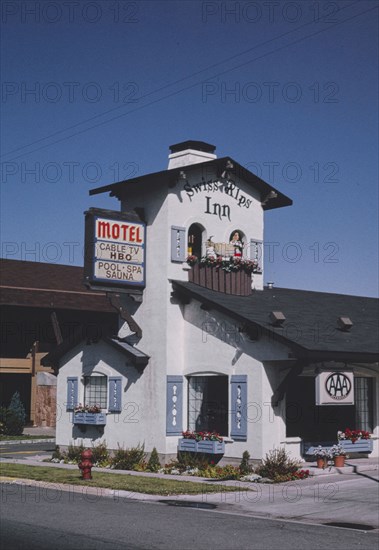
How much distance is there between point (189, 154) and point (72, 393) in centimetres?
901

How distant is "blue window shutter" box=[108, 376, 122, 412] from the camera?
2539cm

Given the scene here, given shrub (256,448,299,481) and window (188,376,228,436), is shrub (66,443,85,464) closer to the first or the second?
window (188,376,228,436)

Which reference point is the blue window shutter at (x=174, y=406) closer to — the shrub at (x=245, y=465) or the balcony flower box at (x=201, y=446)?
the balcony flower box at (x=201, y=446)

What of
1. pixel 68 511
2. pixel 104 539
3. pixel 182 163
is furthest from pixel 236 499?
pixel 182 163

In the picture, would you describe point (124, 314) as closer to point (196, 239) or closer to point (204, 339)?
point (204, 339)

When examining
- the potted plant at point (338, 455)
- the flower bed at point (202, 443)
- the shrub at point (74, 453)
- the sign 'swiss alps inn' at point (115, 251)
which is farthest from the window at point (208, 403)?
the shrub at point (74, 453)

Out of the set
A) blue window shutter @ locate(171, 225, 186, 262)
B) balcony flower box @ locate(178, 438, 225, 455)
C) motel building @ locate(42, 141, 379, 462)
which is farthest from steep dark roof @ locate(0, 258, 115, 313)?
balcony flower box @ locate(178, 438, 225, 455)

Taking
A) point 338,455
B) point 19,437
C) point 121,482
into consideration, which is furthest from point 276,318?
point 19,437

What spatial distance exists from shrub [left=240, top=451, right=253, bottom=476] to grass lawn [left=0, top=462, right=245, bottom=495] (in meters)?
1.76

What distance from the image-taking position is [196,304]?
24.4 meters

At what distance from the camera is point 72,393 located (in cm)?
2717

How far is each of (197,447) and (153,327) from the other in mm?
3921

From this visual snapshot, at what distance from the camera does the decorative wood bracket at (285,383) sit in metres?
21.7

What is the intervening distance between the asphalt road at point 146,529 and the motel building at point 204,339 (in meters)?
6.29
